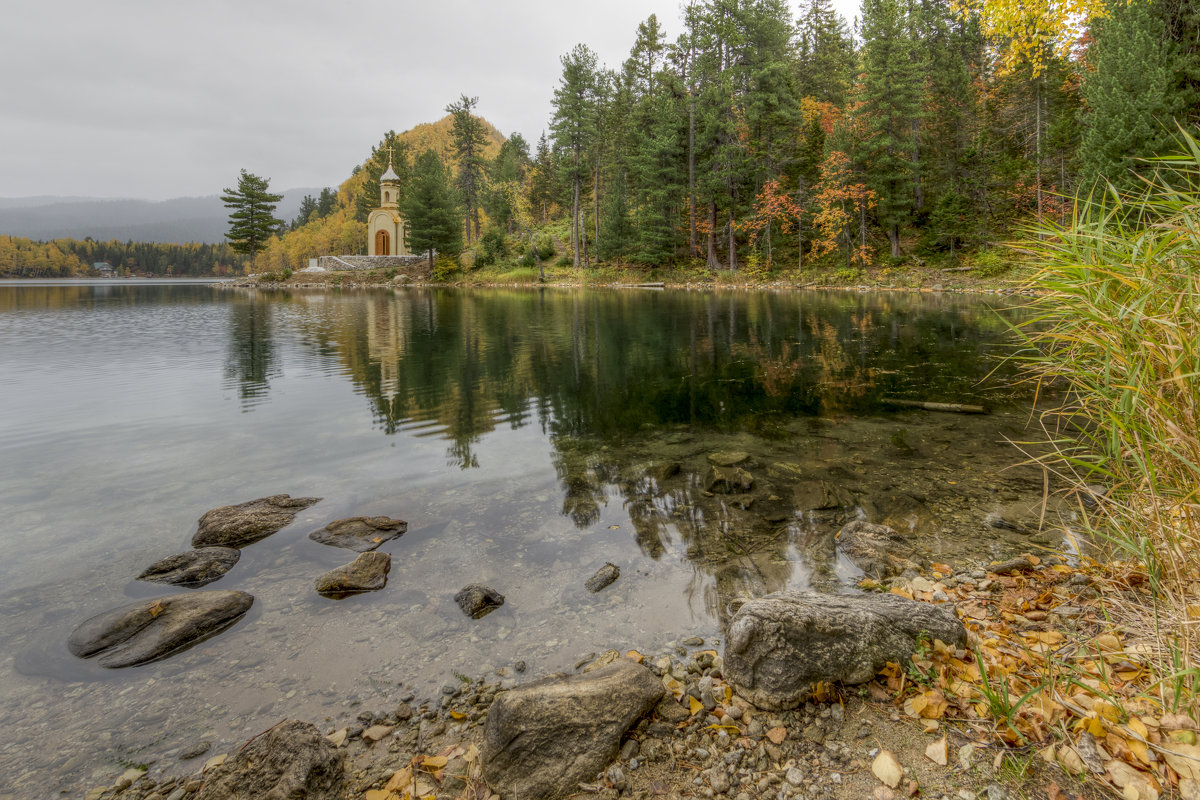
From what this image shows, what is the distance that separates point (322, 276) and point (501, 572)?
3049 inches

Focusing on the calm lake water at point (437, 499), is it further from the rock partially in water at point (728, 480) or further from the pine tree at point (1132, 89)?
the pine tree at point (1132, 89)

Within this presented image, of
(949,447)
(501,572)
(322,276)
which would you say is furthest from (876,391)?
(322,276)

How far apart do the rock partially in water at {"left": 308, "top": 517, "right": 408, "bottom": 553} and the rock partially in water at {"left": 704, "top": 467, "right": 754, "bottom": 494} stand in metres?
4.10

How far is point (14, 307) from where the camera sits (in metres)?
39.8

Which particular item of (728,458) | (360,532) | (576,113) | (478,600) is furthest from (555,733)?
(576,113)

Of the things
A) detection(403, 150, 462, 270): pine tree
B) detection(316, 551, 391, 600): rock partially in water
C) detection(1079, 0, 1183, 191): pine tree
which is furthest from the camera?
detection(403, 150, 462, 270): pine tree

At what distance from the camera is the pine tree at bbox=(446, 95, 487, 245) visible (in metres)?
74.1

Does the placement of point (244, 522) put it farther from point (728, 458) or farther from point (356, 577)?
point (728, 458)

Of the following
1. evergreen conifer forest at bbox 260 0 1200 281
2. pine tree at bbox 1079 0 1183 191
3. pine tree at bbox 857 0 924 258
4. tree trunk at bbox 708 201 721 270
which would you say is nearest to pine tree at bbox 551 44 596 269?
evergreen conifer forest at bbox 260 0 1200 281

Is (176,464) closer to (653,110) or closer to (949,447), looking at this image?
(949,447)

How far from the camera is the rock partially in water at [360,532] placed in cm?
629

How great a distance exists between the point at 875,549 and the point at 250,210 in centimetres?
9271

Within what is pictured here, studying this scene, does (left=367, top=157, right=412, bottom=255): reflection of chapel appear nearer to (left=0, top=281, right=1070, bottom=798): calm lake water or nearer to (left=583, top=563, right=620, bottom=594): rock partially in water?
(left=0, top=281, right=1070, bottom=798): calm lake water

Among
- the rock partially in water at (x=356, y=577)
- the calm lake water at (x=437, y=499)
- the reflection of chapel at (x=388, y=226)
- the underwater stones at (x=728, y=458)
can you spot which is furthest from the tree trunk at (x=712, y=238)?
the rock partially in water at (x=356, y=577)
